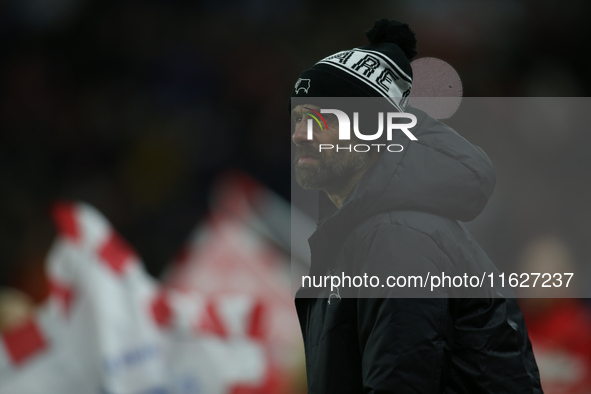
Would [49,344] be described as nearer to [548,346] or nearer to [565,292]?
[548,346]

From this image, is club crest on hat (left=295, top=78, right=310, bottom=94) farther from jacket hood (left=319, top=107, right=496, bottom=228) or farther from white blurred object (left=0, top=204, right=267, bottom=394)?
white blurred object (left=0, top=204, right=267, bottom=394)

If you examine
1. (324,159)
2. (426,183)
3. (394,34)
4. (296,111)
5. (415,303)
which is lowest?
(415,303)

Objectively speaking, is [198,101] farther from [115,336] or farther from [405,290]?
[405,290]

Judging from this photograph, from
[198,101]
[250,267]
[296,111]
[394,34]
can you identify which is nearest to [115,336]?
[250,267]

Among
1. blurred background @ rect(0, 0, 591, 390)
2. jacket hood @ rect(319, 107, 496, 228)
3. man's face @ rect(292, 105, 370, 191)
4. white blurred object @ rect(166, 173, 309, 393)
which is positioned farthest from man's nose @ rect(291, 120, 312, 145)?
blurred background @ rect(0, 0, 591, 390)

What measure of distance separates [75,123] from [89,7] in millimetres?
785

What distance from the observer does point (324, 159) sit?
1.18 m

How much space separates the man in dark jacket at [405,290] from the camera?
0.91 metres

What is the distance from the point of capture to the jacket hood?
1.02 meters

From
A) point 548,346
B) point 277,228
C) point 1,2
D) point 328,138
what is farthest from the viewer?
point 1,2

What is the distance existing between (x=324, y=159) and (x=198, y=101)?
3057mm


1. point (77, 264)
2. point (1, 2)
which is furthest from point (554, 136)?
point (1, 2)

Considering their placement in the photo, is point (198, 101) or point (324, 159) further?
point (198, 101)

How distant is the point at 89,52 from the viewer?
4.17 m
